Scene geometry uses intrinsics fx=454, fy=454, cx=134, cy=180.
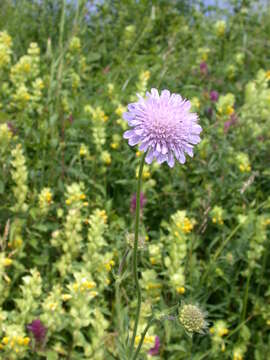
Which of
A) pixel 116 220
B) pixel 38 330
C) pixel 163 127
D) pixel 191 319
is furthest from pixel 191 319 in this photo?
pixel 116 220

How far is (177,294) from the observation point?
6.39 feet

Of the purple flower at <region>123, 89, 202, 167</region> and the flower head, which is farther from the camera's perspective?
the flower head

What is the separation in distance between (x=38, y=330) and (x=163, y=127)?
0.99m

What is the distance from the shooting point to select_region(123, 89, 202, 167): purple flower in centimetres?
103

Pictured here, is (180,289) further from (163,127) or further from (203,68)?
(203,68)

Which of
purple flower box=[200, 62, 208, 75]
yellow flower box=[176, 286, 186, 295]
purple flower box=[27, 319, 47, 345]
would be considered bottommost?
purple flower box=[27, 319, 47, 345]

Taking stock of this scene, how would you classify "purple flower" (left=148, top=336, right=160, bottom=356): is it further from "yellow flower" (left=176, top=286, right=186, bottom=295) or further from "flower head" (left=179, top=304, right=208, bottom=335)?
"flower head" (left=179, top=304, right=208, bottom=335)

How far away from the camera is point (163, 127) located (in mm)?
1028

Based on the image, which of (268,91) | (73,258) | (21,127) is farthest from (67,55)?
(73,258)

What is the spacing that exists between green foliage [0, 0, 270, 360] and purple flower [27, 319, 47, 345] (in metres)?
0.03

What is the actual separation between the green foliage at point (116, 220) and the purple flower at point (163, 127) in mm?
336

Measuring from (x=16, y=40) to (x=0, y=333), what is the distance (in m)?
2.44

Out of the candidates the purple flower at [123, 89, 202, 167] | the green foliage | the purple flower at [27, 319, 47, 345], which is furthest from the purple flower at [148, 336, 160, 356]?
the purple flower at [123, 89, 202, 167]

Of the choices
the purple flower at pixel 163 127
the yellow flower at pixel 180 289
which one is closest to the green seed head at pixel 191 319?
the purple flower at pixel 163 127
